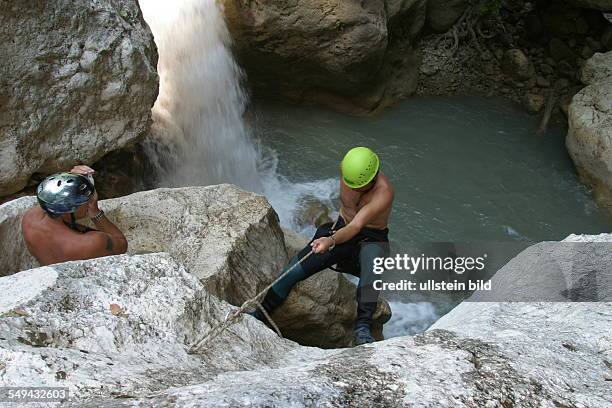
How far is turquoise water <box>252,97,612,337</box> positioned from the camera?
7.41 m

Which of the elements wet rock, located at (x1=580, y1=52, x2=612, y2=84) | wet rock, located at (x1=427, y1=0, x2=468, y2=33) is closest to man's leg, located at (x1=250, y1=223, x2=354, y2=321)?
wet rock, located at (x1=580, y1=52, x2=612, y2=84)

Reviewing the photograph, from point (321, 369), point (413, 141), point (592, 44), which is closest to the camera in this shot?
point (321, 369)

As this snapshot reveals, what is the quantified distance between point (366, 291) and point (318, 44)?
4613 millimetres

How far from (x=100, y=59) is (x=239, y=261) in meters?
2.32

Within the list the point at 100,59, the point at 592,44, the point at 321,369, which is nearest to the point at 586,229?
the point at 592,44

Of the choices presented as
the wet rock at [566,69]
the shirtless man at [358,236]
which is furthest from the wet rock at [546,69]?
the shirtless man at [358,236]

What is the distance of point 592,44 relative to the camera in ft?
33.6

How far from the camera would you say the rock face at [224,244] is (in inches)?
150

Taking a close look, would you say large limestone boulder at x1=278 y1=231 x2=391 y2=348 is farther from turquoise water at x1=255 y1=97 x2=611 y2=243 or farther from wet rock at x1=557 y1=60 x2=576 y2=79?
wet rock at x1=557 y1=60 x2=576 y2=79

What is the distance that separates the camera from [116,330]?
79.7 inches

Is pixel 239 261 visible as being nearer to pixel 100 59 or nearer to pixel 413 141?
pixel 100 59

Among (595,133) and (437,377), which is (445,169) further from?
(437,377)

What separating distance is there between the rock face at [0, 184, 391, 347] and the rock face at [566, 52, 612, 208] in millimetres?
4808

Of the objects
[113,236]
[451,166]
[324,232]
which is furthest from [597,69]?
[113,236]
